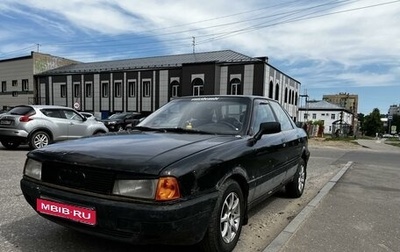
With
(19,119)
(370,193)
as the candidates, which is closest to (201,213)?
(370,193)

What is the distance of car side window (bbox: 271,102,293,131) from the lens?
5.31 meters

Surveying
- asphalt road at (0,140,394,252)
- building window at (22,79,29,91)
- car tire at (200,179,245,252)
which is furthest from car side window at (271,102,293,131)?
building window at (22,79,29,91)

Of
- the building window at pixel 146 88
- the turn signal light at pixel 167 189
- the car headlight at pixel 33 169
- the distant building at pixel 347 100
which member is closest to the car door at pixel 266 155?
the turn signal light at pixel 167 189

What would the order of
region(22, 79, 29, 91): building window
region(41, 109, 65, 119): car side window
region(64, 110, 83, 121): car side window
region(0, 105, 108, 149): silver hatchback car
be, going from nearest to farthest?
region(0, 105, 108, 149): silver hatchback car → region(41, 109, 65, 119): car side window → region(64, 110, 83, 121): car side window → region(22, 79, 29, 91): building window

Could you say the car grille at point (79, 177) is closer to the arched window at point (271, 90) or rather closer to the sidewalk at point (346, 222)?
the sidewalk at point (346, 222)

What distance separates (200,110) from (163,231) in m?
2.07

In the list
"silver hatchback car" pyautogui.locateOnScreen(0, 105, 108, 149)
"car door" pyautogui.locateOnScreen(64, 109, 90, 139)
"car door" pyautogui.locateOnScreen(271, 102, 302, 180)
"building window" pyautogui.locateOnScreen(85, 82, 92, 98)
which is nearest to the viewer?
"car door" pyautogui.locateOnScreen(271, 102, 302, 180)

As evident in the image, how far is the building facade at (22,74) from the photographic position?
45812mm

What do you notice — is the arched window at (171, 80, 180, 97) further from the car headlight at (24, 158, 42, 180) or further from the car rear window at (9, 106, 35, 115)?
the car headlight at (24, 158, 42, 180)

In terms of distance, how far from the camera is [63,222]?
300cm

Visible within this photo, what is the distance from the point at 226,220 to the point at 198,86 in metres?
32.1

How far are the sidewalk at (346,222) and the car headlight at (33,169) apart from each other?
2.29 meters

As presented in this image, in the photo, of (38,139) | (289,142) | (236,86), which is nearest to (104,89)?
(236,86)

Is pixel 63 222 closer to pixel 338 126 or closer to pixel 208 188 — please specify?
pixel 208 188
